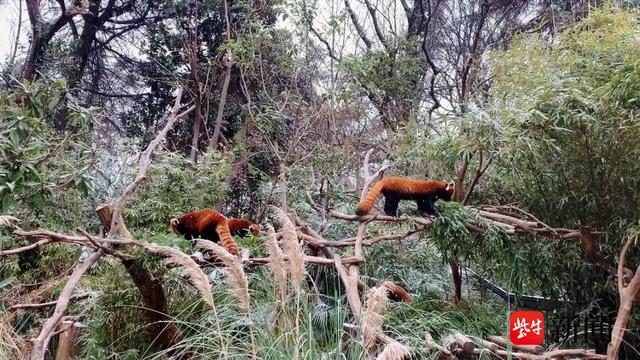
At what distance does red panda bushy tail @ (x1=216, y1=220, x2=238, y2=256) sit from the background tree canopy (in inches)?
5.4

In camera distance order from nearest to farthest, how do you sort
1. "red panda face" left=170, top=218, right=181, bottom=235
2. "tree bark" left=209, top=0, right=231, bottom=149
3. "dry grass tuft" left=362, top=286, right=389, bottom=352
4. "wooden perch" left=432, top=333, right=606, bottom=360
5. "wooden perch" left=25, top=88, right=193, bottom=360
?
1. "dry grass tuft" left=362, top=286, right=389, bottom=352
2. "wooden perch" left=25, top=88, right=193, bottom=360
3. "wooden perch" left=432, top=333, right=606, bottom=360
4. "red panda face" left=170, top=218, right=181, bottom=235
5. "tree bark" left=209, top=0, right=231, bottom=149

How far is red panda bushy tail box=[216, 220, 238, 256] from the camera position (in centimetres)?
298

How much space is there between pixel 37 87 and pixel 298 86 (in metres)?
4.06

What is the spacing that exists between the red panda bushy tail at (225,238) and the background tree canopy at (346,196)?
14 centimetres

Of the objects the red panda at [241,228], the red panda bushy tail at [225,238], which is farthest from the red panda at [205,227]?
the red panda at [241,228]

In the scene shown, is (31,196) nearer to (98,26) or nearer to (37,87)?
(37,87)

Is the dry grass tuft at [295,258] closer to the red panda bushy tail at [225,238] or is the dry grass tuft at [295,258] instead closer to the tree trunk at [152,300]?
the tree trunk at [152,300]

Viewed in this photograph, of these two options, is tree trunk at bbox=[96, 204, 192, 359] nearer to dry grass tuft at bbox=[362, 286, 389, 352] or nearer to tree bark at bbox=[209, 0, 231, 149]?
dry grass tuft at bbox=[362, 286, 389, 352]

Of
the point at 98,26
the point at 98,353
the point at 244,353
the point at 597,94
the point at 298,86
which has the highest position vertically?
the point at 98,26

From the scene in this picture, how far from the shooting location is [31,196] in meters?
2.65

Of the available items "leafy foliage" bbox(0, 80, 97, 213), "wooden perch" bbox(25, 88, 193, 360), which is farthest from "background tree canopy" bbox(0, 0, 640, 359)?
"wooden perch" bbox(25, 88, 193, 360)

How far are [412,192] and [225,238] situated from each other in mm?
1044

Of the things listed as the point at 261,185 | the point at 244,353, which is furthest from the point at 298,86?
the point at 244,353

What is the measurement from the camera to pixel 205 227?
10.8 ft
